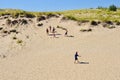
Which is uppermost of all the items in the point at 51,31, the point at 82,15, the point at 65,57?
the point at 82,15

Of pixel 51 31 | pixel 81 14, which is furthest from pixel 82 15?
pixel 51 31

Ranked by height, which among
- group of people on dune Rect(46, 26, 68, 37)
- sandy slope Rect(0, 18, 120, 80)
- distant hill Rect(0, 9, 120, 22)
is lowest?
sandy slope Rect(0, 18, 120, 80)

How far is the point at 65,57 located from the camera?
3219 cm

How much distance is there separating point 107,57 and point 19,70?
869 centimetres

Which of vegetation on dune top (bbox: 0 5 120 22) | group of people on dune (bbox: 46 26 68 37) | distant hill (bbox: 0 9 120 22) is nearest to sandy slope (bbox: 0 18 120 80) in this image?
group of people on dune (bbox: 46 26 68 37)

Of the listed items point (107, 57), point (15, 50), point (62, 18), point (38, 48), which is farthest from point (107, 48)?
point (62, 18)

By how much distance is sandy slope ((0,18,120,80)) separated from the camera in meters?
26.5

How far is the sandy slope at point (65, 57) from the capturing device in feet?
86.9

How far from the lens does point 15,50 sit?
3503cm

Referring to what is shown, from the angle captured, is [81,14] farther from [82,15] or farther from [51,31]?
[51,31]

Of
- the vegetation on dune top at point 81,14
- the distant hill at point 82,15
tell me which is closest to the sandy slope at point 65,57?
the vegetation on dune top at point 81,14

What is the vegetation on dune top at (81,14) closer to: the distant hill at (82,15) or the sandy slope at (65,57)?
the distant hill at (82,15)

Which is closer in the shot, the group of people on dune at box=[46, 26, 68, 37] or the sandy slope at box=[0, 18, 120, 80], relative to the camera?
the sandy slope at box=[0, 18, 120, 80]

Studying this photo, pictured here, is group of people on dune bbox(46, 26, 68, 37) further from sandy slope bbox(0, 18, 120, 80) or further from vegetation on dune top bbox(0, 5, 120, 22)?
vegetation on dune top bbox(0, 5, 120, 22)
